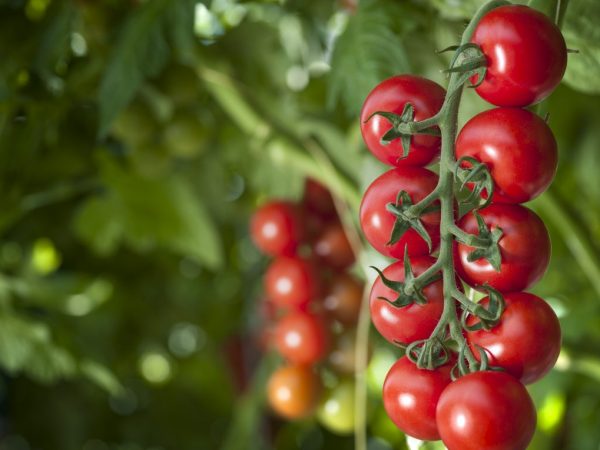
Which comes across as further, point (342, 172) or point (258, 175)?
point (258, 175)

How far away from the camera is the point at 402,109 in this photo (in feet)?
0.82

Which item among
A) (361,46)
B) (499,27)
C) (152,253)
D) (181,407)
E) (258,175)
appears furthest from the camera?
(181,407)

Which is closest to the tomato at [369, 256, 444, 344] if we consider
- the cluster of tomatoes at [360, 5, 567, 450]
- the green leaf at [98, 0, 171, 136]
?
the cluster of tomatoes at [360, 5, 567, 450]

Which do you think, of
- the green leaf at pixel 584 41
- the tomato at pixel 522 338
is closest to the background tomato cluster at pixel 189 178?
the green leaf at pixel 584 41

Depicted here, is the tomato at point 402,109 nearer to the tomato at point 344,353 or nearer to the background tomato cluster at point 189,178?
the background tomato cluster at point 189,178

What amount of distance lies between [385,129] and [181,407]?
75cm

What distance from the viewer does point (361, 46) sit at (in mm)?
376

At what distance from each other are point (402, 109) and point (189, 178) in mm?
466

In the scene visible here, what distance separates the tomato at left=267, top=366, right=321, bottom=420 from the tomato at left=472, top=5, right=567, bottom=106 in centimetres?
36

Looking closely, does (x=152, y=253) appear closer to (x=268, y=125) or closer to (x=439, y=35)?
(x=268, y=125)

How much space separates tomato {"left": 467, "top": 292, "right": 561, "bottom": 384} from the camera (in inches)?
9.5

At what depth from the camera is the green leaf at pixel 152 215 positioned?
66cm

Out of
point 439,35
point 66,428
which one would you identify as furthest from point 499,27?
point 66,428

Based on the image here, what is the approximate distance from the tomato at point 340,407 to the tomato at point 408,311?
316mm
